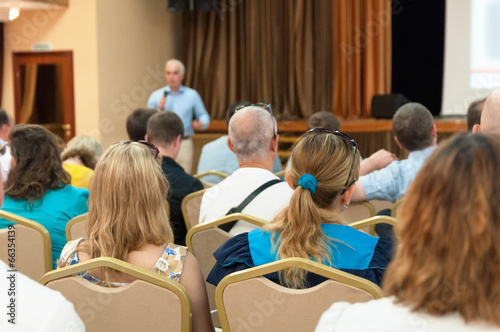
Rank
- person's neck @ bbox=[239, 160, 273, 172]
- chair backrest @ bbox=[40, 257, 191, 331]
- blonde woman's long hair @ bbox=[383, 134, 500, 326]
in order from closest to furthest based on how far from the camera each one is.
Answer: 1. blonde woman's long hair @ bbox=[383, 134, 500, 326]
2. chair backrest @ bbox=[40, 257, 191, 331]
3. person's neck @ bbox=[239, 160, 273, 172]

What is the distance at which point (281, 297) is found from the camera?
1609mm

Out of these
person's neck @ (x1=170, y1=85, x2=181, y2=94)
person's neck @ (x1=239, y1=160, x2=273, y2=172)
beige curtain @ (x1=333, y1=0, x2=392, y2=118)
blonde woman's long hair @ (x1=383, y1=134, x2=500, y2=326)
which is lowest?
person's neck @ (x1=239, y1=160, x2=273, y2=172)

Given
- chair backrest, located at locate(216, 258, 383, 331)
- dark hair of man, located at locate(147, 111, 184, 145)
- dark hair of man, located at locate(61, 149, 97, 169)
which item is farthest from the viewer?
dark hair of man, located at locate(61, 149, 97, 169)

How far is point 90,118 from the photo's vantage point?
24.1 ft

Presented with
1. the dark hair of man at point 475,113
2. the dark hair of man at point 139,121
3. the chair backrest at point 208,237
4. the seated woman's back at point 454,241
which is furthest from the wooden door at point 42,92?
the seated woman's back at point 454,241

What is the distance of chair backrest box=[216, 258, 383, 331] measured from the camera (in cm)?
156

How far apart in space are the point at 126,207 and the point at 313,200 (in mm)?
572

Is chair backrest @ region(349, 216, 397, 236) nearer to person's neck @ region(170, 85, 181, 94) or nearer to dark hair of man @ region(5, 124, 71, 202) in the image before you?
dark hair of man @ region(5, 124, 71, 202)

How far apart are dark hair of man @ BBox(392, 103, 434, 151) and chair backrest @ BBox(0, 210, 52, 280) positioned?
193 centimetres

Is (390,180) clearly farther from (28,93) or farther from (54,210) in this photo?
(28,93)

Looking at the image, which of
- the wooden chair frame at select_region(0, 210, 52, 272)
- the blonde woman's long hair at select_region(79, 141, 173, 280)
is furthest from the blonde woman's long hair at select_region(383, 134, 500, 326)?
the wooden chair frame at select_region(0, 210, 52, 272)

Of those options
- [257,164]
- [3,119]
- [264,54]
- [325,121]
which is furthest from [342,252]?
[264,54]

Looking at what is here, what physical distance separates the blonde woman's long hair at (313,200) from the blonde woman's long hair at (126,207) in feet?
1.19

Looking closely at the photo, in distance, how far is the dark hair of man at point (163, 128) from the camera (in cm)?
356
